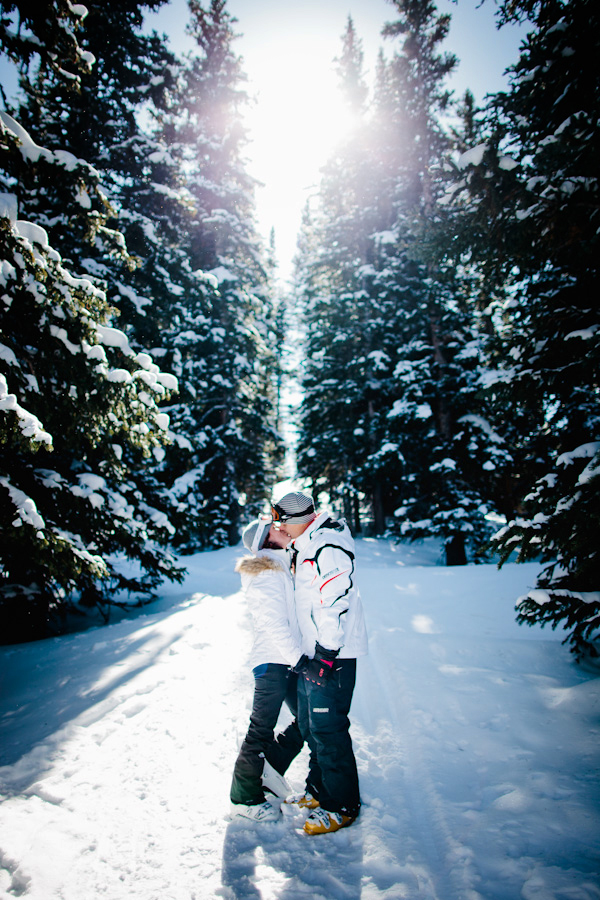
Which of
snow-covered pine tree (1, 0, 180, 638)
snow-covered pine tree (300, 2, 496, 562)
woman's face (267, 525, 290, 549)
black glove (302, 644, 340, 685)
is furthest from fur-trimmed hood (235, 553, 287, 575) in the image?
snow-covered pine tree (300, 2, 496, 562)

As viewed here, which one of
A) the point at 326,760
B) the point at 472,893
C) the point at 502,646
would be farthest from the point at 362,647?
the point at 502,646

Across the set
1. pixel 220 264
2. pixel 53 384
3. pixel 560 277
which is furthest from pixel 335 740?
pixel 220 264

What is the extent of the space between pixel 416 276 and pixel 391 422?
6627 mm

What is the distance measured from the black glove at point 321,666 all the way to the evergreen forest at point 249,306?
246 cm

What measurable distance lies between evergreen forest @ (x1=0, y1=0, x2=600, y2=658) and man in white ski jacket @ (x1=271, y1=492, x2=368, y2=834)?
2.26m

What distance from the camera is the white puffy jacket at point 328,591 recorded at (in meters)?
2.72

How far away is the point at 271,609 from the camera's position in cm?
306

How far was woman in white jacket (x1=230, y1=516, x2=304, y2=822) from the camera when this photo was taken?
2.90m

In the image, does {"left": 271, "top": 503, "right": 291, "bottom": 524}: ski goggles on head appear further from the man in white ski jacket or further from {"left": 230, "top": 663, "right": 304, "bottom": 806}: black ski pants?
{"left": 230, "top": 663, "right": 304, "bottom": 806}: black ski pants

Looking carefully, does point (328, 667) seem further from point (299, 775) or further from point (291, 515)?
point (299, 775)

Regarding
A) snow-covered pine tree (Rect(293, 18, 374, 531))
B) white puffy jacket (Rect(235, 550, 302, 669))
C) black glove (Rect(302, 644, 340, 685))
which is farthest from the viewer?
snow-covered pine tree (Rect(293, 18, 374, 531))

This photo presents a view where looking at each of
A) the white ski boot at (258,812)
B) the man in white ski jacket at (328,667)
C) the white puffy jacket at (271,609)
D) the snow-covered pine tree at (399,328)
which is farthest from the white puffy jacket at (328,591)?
the snow-covered pine tree at (399,328)

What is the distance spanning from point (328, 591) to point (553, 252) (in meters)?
5.48

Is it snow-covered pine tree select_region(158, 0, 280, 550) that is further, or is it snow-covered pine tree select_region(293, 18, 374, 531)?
snow-covered pine tree select_region(293, 18, 374, 531)
